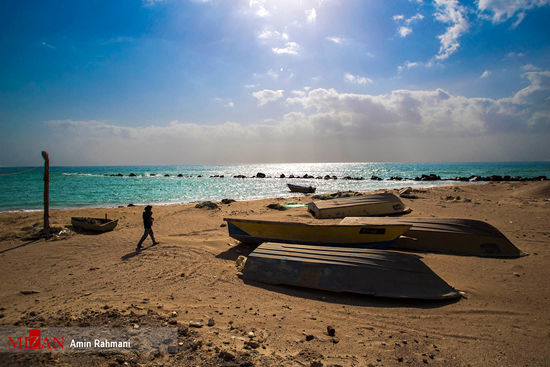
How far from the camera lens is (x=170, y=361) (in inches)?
114

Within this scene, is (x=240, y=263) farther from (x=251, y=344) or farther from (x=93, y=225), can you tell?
(x=93, y=225)

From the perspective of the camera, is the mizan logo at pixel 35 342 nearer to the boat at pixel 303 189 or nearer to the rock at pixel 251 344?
the rock at pixel 251 344

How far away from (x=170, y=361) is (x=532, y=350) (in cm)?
448

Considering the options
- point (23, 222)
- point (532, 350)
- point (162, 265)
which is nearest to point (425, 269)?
point (532, 350)

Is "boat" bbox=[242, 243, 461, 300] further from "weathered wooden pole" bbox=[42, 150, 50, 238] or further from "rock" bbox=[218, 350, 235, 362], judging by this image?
"weathered wooden pole" bbox=[42, 150, 50, 238]

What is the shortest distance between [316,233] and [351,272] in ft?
7.70

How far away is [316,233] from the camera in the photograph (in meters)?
7.34

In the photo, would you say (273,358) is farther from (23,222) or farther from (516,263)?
(23,222)

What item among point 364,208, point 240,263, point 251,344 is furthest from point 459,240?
point 251,344

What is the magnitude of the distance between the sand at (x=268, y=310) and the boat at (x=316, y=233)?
65cm

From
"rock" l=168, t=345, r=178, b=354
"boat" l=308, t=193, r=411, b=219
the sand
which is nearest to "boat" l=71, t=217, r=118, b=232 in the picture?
the sand

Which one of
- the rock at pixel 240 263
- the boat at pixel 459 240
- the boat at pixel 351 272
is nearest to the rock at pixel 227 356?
the boat at pixel 351 272

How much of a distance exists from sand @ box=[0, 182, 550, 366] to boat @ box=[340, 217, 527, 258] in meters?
0.40

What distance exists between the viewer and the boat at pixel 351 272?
15.4 ft
